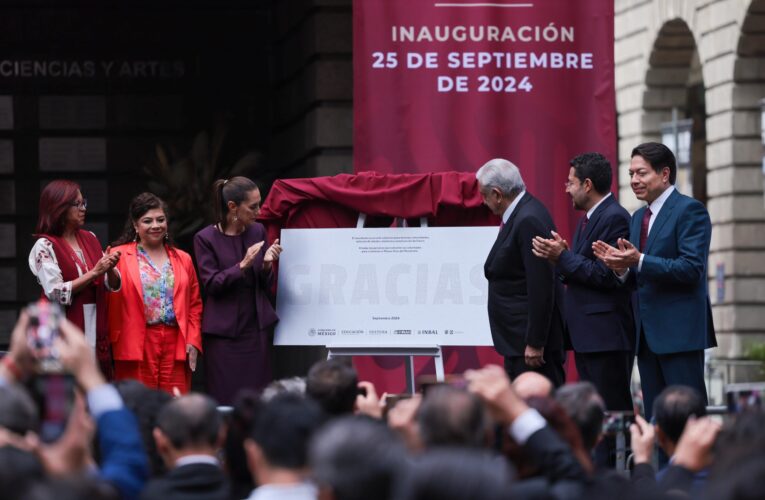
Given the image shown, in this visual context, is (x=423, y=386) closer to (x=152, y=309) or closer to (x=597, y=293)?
(x=597, y=293)

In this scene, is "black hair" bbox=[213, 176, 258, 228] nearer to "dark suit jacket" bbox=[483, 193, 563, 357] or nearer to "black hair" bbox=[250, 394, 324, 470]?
"dark suit jacket" bbox=[483, 193, 563, 357]

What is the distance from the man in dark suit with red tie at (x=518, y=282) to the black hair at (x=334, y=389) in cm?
316

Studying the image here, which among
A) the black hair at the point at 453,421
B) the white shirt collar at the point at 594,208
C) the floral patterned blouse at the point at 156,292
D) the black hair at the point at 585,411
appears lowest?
the black hair at the point at 585,411

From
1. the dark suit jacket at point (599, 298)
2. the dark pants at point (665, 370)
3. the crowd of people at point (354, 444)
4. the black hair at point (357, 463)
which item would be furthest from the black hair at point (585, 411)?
the dark suit jacket at point (599, 298)

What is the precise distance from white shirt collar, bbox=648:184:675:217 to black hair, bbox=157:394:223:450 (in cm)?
453

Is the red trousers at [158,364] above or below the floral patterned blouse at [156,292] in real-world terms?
below

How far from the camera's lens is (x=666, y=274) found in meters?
9.20

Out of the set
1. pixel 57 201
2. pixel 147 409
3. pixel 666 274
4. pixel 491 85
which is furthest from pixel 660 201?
pixel 147 409

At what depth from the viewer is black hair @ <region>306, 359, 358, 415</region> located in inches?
259

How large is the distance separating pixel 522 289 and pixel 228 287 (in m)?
1.77

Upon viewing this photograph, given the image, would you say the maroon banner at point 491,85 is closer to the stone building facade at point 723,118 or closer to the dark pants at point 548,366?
the dark pants at point 548,366

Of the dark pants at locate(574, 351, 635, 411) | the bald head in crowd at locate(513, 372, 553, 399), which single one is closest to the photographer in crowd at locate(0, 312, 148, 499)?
the bald head in crowd at locate(513, 372, 553, 399)

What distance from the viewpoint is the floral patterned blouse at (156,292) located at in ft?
33.2

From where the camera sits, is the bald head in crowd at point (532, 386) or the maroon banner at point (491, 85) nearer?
the bald head in crowd at point (532, 386)
